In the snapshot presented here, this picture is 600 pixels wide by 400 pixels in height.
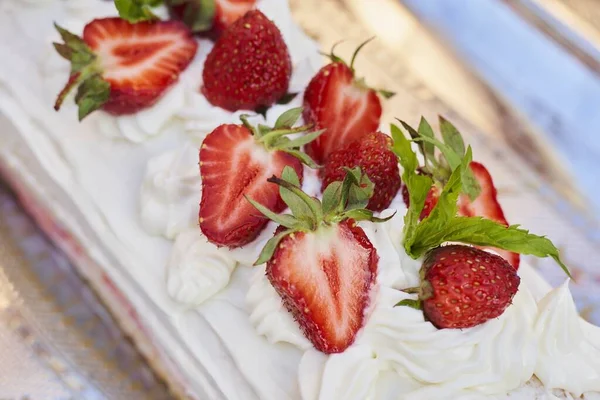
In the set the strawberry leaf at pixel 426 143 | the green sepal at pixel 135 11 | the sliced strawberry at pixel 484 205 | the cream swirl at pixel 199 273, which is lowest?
the cream swirl at pixel 199 273

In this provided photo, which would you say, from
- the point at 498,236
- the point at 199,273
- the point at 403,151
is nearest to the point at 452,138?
the point at 403,151

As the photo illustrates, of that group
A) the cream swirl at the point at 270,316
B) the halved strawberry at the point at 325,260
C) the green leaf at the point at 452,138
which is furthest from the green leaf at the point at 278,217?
the green leaf at the point at 452,138

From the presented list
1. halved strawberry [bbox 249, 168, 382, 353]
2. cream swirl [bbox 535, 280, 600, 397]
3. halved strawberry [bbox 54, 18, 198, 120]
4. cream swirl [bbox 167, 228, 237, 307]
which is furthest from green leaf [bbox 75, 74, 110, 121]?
cream swirl [bbox 535, 280, 600, 397]

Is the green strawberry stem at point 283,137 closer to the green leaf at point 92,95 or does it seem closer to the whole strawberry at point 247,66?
the whole strawberry at point 247,66

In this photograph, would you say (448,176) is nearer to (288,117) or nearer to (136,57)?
(288,117)

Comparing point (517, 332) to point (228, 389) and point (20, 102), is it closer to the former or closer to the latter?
point (228, 389)

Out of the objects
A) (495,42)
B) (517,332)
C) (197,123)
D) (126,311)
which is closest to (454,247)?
(517,332)

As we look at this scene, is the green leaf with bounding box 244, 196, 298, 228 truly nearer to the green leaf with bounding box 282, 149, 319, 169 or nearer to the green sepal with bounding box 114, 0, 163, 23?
the green leaf with bounding box 282, 149, 319, 169
